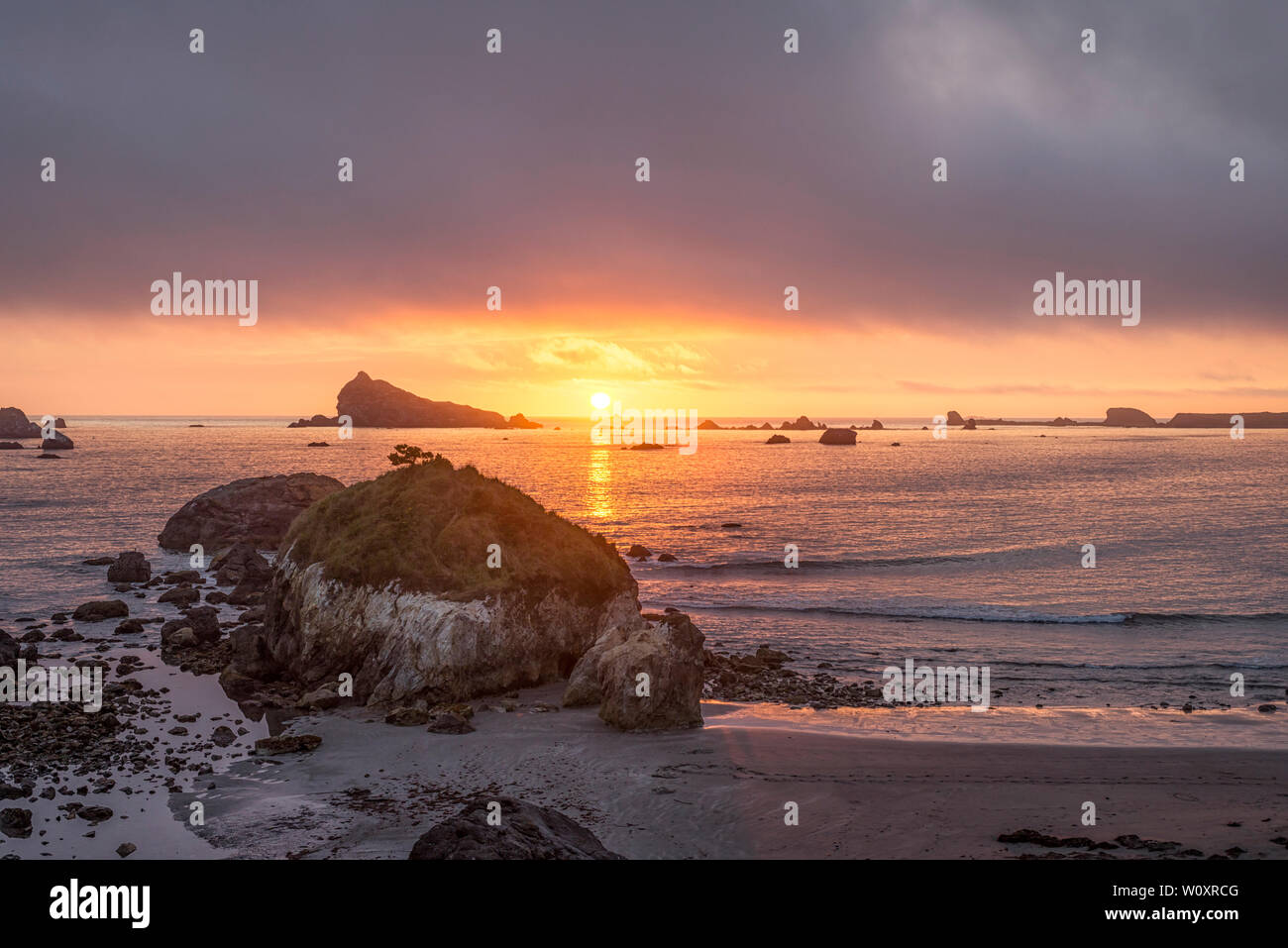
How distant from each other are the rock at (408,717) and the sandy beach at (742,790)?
1.09ft

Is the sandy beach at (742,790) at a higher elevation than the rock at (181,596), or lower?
lower

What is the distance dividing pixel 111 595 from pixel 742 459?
5570 inches

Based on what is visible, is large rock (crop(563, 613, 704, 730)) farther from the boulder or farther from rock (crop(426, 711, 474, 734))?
the boulder

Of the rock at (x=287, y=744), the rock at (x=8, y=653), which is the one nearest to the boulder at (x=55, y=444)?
the rock at (x=8, y=653)

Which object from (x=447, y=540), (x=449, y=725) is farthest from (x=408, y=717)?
(x=447, y=540)

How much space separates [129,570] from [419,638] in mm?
26805

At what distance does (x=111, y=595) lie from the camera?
130 feet

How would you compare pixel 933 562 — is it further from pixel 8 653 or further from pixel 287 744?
pixel 8 653

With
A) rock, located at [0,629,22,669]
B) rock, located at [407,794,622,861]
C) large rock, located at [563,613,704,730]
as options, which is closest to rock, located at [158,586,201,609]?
rock, located at [0,629,22,669]

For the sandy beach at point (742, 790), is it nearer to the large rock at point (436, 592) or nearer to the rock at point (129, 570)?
the large rock at point (436, 592)

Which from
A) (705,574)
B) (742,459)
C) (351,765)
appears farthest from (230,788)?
(742,459)

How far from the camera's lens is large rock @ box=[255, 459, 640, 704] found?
24.9 m

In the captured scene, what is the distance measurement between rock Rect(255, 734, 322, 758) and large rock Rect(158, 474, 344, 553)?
34900 millimetres

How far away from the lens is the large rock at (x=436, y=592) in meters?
24.9
